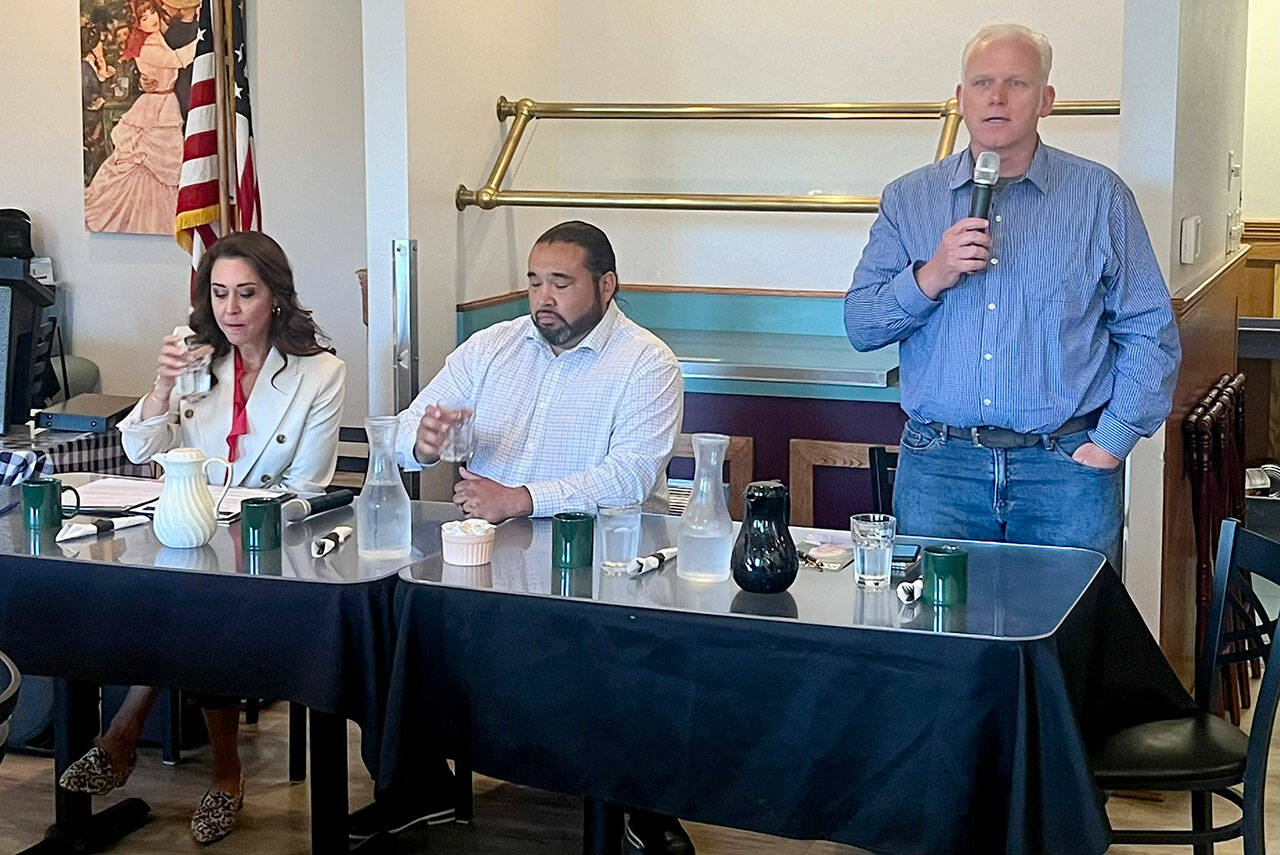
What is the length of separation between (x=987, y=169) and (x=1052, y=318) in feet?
0.99

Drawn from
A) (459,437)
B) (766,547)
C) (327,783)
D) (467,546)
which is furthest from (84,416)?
(766,547)

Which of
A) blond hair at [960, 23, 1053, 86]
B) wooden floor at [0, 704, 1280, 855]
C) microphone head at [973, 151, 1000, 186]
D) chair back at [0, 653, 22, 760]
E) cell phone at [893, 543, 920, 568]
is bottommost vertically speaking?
wooden floor at [0, 704, 1280, 855]

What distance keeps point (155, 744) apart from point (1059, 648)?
7.54ft

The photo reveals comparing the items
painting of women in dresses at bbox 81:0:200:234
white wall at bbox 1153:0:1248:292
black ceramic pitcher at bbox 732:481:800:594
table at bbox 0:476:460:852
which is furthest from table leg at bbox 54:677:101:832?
painting of women in dresses at bbox 81:0:200:234

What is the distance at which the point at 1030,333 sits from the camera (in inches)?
110

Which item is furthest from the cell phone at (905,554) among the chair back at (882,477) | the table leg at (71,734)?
the table leg at (71,734)

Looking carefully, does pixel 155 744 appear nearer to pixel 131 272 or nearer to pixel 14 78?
pixel 131 272

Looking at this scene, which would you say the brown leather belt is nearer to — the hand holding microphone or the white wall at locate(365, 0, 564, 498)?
the hand holding microphone

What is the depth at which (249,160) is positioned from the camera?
4.47 meters

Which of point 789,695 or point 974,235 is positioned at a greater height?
point 974,235

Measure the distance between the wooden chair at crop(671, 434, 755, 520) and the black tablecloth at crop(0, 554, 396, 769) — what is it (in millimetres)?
1758

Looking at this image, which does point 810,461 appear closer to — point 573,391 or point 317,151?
point 573,391

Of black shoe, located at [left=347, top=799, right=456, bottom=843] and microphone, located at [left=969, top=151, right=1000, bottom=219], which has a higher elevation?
microphone, located at [left=969, top=151, right=1000, bottom=219]

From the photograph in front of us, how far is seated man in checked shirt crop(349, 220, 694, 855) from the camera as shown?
3037 mm
